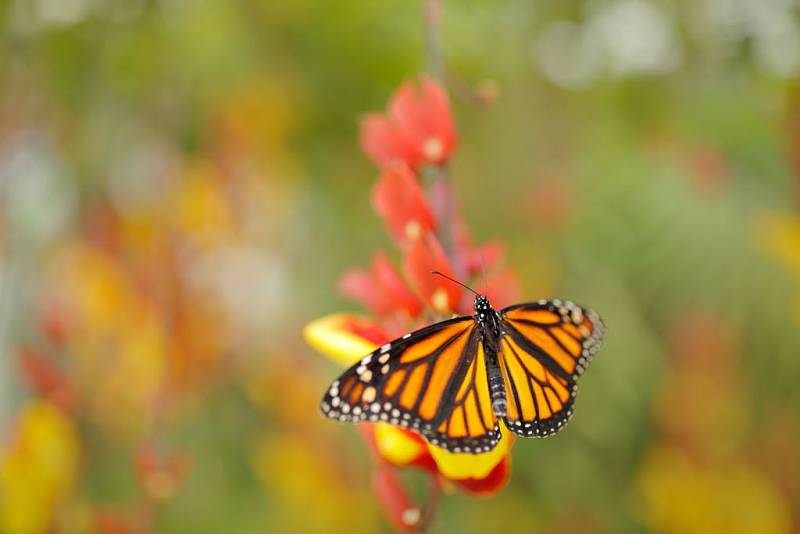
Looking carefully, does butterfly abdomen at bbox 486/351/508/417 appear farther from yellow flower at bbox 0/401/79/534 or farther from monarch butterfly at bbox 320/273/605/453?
yellow flower at bbox 0/401/79/534

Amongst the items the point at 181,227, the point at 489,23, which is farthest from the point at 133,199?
the point at 489,23

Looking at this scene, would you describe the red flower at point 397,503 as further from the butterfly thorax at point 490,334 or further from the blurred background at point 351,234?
the blurred background at point 351,234

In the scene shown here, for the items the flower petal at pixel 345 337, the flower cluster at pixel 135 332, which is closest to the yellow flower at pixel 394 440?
the flower petal at pixel 345 337

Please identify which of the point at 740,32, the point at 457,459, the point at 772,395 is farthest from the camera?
the point at 772,395

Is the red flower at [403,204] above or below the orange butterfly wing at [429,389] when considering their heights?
above

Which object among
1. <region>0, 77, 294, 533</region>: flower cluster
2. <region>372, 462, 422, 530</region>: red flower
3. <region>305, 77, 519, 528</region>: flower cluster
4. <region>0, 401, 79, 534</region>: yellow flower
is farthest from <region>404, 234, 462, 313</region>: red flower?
<region>0, 401, 79, 534</region>: yellow flower

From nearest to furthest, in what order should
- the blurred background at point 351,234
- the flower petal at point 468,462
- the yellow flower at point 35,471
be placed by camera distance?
the flower petal at point 468,462 < the yellow flower at point 35,471 < the blurred background at point 351,234

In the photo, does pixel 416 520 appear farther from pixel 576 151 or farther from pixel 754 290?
pixel 576 151
